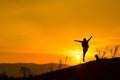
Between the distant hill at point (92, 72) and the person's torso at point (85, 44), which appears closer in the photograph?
the distant hill at point (92, 72)

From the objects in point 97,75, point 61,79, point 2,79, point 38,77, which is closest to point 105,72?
point 97,75

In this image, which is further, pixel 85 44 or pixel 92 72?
pixel 85 44

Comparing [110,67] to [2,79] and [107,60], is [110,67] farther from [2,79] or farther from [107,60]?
[2,79]

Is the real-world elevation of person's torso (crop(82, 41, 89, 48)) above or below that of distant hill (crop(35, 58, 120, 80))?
above

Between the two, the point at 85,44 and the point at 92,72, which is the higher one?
the point at 85,44

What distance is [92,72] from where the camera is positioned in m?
31.1

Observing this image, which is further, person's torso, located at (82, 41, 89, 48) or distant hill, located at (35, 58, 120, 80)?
person's torso, located at (82, 41, 89, 48)

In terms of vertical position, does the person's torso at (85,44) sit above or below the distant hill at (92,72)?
above

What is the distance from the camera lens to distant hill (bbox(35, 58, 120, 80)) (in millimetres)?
30177

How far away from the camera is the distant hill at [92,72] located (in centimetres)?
3018

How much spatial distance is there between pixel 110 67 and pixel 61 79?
344cm

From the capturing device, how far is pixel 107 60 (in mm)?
32719

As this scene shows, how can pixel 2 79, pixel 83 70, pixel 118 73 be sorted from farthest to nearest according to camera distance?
1. pixel 2 79
2. pixel 83 70
3. pixel 118 73

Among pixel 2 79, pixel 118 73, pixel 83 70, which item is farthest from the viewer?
pixel 2 79
